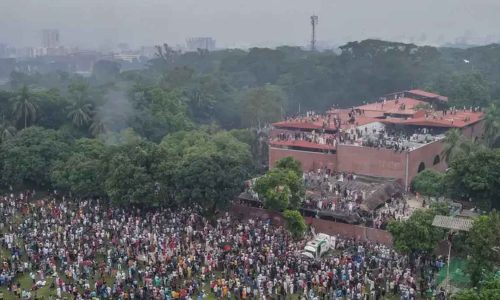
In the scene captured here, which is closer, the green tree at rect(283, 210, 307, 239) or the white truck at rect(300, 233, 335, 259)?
the white truck at rect(300, 233, 335, 259)

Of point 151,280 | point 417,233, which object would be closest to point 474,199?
point 417,233

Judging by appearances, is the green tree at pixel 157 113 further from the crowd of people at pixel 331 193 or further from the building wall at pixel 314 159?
the crowd of people at pixel 331 193

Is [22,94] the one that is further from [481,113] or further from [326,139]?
[481,113]

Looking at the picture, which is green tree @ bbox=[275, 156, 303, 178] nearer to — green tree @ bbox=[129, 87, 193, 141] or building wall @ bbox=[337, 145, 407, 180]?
building wall @ bbox=[337, 145, 407, 180]

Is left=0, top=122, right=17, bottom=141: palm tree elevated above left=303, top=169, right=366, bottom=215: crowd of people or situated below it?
above

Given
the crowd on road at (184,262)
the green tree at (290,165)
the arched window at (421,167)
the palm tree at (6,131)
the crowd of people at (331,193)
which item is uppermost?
the palm tree at (6,131)

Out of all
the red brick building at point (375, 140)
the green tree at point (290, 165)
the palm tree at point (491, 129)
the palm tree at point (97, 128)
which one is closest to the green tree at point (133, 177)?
the green tree at point (290, 165)

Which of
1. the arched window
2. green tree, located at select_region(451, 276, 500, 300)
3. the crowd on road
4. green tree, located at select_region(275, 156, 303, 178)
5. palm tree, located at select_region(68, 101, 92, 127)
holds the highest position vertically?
palm tree, located at select_region(68, 101, 92, 127)

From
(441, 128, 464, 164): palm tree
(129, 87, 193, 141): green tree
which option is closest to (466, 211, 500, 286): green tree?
(441, 128, 464, 164): palm tree
